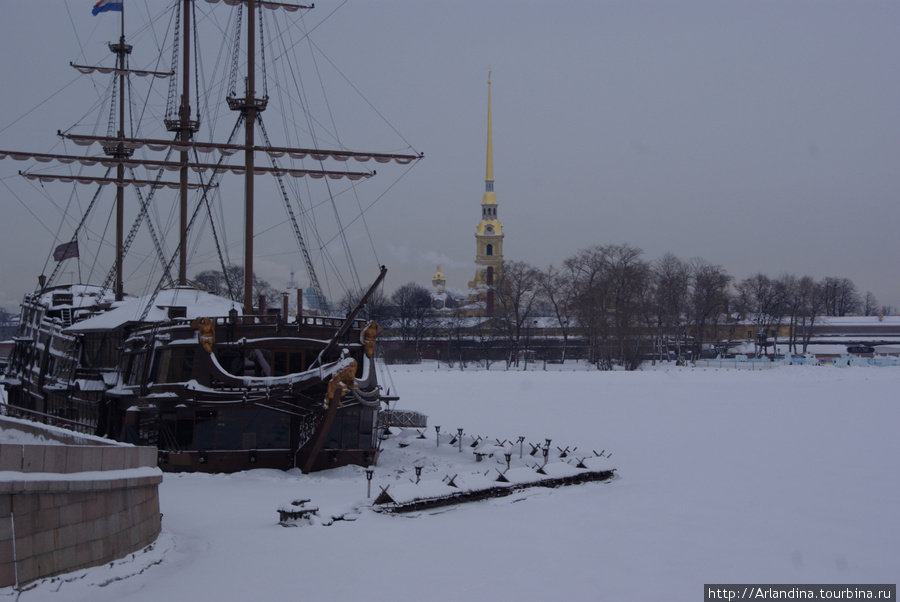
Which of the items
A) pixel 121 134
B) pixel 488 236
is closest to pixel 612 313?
pixel 121 134

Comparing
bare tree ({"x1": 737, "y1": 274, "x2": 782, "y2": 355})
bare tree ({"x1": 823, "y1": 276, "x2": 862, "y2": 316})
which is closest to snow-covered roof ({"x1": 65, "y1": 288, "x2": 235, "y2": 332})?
bare tree ({"x1": 737, "y1": 274, "x2": 782, "y2": 355})

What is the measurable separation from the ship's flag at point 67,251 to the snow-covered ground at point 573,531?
18413 millimetres

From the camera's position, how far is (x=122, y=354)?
29219 mm

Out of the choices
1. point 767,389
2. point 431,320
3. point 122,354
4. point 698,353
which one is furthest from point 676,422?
point 431,320

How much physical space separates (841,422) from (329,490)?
21292mm

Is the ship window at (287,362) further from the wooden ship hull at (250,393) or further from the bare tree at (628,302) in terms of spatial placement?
the bare tree at (628,302)

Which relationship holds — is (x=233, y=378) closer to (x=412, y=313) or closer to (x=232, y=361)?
(x=232, y=361)

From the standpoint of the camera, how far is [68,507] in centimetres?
1065

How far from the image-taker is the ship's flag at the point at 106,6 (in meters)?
40.1

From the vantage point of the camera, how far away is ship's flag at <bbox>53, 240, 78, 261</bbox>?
40594mm

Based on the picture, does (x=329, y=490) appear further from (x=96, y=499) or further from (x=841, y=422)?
(x=841, y=422)

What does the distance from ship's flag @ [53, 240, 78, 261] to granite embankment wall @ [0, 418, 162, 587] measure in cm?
3020

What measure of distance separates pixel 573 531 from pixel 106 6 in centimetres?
3341

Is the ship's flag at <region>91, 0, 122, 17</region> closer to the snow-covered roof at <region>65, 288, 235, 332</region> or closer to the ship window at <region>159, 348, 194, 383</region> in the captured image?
the snow-covered roof at <region>65, 288, 235, 332</region>
